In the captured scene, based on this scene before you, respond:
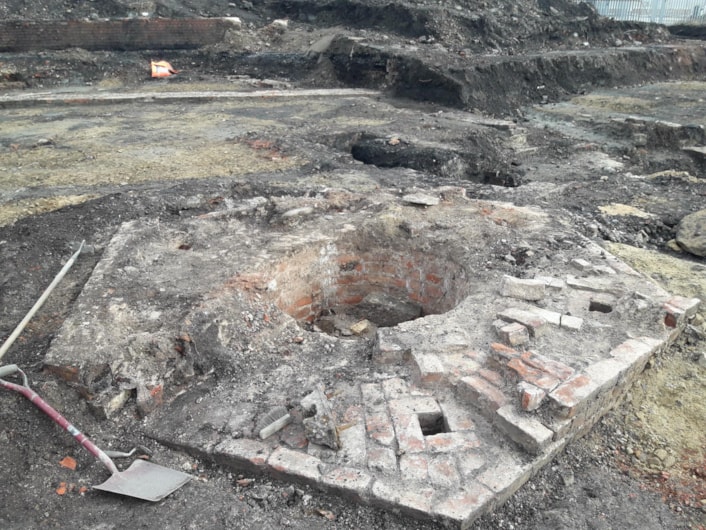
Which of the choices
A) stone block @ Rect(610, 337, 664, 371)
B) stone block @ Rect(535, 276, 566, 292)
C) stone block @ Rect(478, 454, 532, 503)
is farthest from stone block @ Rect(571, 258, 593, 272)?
stone block @ Rect(478, 454, 532, 503)

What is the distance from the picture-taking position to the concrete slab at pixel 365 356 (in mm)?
2568

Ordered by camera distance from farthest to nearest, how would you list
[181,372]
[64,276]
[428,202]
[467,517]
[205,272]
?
[428,202], [64,276], [205,272], [181,372], [467,517]

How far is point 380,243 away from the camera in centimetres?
494

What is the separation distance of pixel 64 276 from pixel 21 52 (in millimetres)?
14599

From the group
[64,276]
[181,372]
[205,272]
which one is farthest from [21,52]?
[181,372]

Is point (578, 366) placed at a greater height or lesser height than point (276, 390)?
greater

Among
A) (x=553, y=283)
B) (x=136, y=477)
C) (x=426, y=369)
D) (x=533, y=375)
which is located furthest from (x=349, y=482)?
(x=553, y=283)

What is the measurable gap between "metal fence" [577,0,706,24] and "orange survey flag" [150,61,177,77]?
22.0 metres

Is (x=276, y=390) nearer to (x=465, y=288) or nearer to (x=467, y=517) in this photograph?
(x=467, y=517)

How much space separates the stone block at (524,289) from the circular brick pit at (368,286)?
0.76 meters

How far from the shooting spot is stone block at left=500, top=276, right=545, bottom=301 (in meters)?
3.71

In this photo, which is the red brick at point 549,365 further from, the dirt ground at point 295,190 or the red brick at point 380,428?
the red brick at point 380,428

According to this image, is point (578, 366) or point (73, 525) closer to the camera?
point (73, 525)

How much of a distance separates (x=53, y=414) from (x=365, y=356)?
1.84 m
